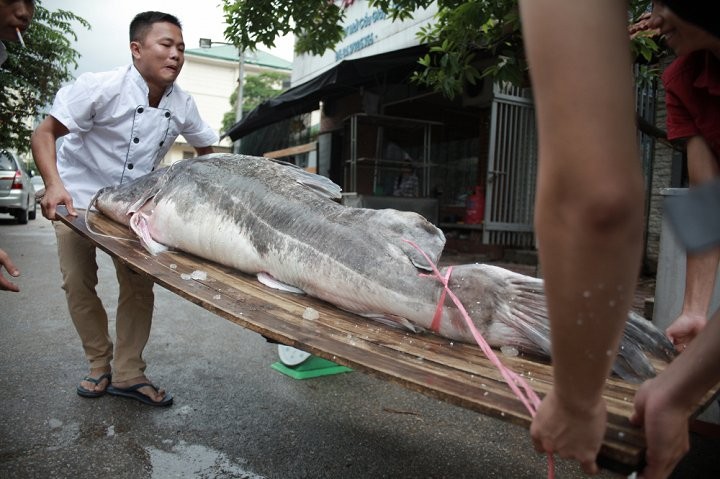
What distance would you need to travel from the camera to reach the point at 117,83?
283 cm

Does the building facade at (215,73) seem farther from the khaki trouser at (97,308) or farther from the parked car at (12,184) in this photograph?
the khaki trouser at (97,308)

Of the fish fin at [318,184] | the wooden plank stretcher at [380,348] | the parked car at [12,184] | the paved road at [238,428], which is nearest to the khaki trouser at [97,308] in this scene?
the paved road at [238,428]

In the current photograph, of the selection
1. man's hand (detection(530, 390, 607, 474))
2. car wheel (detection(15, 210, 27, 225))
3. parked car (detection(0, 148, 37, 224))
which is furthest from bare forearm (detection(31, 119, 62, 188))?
car wheel (detection(15, 210, 27, 225))

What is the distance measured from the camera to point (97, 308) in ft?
9.57

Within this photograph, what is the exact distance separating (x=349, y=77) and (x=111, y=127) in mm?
5166

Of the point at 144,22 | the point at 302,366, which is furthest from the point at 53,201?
the point at 302,366

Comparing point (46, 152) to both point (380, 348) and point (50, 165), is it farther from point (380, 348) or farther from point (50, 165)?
point (380, 348)

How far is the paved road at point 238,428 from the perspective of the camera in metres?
2.15

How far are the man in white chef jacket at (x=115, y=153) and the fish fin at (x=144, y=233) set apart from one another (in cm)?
26

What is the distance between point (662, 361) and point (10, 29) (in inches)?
110

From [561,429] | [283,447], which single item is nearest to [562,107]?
[561,429]

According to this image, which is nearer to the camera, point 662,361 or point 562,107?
point 562,107

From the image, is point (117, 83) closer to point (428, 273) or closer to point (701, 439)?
point (428, 273)

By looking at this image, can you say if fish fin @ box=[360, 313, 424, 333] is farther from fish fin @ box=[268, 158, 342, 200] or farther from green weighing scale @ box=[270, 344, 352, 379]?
green weighing scale @ box=[270, 344, 352, 379]
